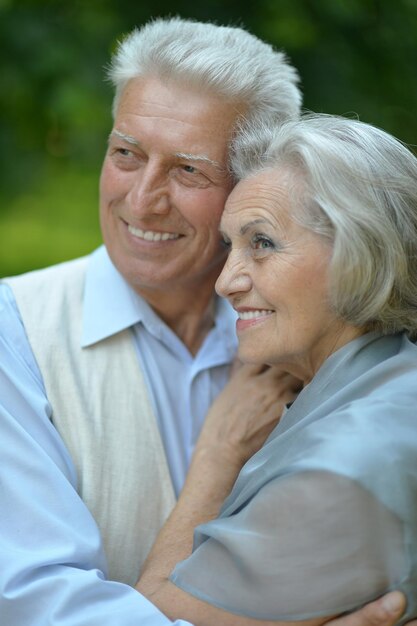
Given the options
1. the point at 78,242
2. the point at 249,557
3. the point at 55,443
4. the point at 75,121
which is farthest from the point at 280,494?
the point at 78,242

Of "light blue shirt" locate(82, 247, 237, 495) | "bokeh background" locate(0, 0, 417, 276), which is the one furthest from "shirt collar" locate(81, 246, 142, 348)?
"bokeh background" locate(0, 0, 417, 276)

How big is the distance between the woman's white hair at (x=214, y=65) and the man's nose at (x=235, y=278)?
48cm

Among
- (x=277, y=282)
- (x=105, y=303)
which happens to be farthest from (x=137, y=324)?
(x=277, y=282)

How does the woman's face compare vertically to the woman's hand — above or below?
above

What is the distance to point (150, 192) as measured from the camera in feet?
9.38

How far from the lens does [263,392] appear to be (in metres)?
2.94

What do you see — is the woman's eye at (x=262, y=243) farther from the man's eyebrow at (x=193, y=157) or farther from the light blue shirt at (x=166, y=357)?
the light blue shirt at (x=166, y=357)

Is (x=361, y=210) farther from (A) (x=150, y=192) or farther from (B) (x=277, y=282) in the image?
(A) (x=150, y=192)

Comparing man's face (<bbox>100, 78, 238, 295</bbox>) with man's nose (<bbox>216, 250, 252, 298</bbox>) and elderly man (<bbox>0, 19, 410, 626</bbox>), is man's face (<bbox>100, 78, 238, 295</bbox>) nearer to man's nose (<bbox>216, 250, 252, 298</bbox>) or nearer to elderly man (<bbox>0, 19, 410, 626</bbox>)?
elderly man (<bbox>0, 19, 410, 626</bbox>)

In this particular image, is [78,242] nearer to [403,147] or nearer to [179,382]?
[179,382]

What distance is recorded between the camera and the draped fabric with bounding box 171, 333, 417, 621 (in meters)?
2.11

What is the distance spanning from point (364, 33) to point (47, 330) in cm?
212

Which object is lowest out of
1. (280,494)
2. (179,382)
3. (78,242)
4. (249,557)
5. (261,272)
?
(78,242)

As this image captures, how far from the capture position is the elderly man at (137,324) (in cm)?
260
